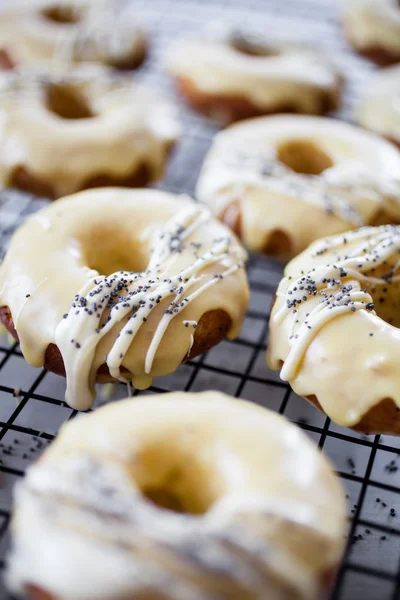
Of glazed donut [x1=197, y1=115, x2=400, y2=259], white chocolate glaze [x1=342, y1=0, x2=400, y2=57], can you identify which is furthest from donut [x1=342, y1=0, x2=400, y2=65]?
glazed donut [x1=197, y1=115, x2=400, y2=259]

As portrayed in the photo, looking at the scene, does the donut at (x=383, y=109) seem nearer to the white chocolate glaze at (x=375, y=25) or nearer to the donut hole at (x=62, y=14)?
the white chocolate glaze at (x=375, y=25)

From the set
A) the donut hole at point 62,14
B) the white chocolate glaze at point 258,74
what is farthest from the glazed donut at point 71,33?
the white chocolate glaze at point 258,74

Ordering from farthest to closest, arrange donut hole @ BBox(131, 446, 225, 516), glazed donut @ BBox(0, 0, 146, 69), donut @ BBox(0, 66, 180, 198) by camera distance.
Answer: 1. glazed donut @ BBox(0, 0, 146, 69)
2. donut @ BBox(0, 66, 180, 198)
3. donut hole @ BBox(131, 446, 225, 516)

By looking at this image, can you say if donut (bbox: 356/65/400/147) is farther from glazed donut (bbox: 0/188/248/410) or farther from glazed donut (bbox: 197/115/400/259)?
glazed donut (bbox: 0/188/248/410)

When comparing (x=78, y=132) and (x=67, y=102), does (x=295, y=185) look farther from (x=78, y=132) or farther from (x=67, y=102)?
(x=67, y=102)

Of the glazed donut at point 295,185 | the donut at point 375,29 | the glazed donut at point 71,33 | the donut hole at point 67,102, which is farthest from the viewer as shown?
the donut at point 375,29

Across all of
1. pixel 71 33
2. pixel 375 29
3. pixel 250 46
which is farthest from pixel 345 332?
pixel 375 29

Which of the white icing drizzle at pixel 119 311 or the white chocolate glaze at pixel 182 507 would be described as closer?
the white chocolate glaze at pixel 182 507
